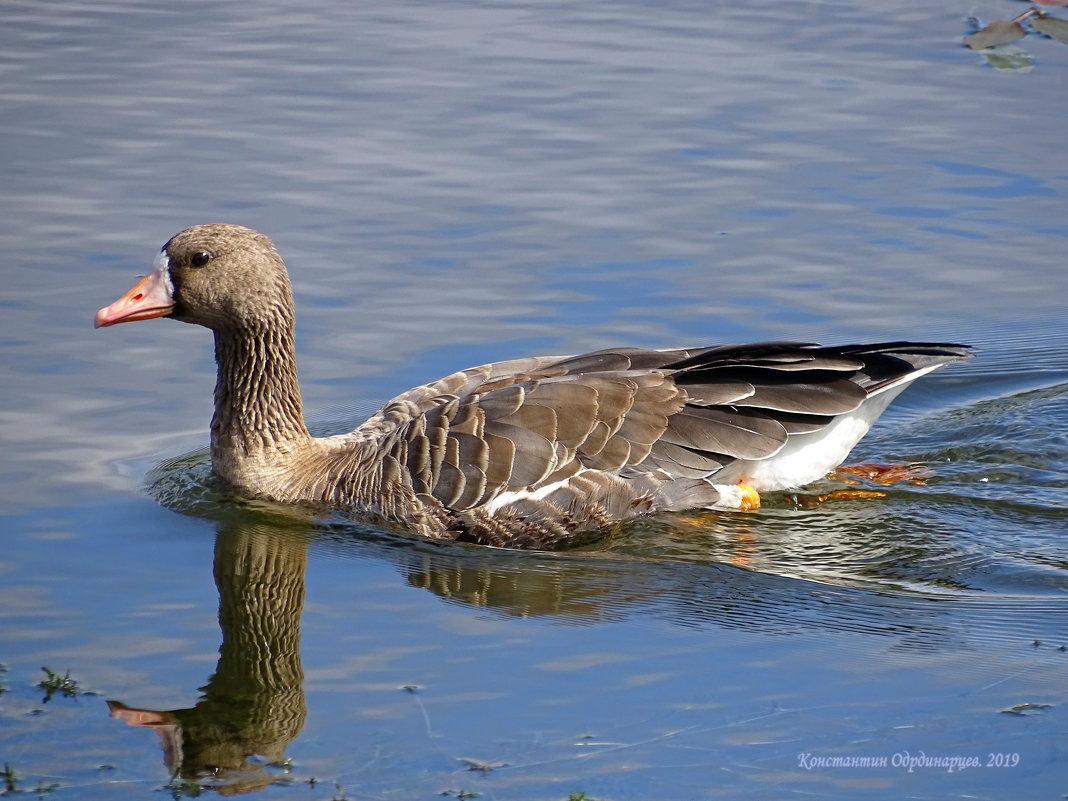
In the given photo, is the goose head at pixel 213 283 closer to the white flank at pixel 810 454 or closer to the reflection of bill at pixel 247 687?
the reflection of bill at pixel 247 687

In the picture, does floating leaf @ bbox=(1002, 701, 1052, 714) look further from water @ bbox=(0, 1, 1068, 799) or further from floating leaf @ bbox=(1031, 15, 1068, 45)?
floating leaf @ bbox=(1031, 15, 1068, 45)

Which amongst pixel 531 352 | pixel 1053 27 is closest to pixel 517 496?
pixel 531 352

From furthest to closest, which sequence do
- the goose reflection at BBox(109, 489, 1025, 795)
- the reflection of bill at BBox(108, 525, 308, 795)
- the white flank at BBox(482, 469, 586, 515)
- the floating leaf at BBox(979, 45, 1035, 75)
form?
the floating leaf at BBox(979, 45, 1035, 75) < the white flank at BBox(482, 469, 586, 515) < the goose reflection at BBox(109, 489, 1025, 795) < the reflection of bill at BBox(108, 525, 308, 795)

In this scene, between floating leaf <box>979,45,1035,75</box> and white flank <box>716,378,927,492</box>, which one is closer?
white flank <box>716,378,927,492</box>

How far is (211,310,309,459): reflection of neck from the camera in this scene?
8.62 m

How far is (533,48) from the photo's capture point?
16.8 meters

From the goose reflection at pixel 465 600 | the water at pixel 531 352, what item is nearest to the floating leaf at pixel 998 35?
the water at pixel 531 352

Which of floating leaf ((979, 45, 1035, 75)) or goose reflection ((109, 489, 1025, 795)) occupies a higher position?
floating leaf ((979, 45, 1035, 75))

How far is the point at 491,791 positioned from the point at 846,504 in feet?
12.7

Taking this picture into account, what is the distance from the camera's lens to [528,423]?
8.00 m

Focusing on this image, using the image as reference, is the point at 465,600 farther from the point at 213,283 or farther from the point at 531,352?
the point at 531,352

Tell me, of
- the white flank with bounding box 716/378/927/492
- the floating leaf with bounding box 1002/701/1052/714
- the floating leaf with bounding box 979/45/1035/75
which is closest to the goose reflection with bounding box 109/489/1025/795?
the white flank with bounding box 716/378/927/492

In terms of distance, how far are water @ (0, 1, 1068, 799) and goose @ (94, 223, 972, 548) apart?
250 mm

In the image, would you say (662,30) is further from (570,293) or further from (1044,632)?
(1044,632)
